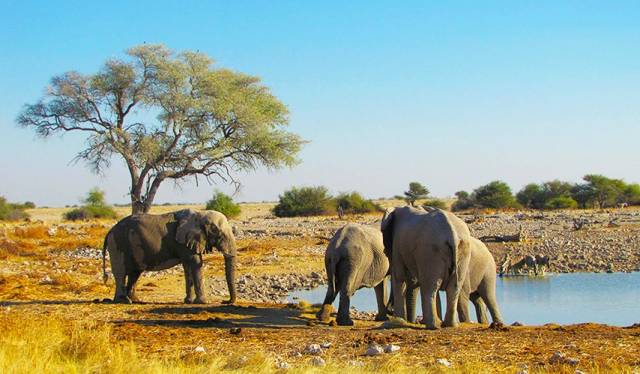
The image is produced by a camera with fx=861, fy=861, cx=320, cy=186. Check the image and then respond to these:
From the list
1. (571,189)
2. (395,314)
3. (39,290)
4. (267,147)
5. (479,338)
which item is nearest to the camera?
(479,338)

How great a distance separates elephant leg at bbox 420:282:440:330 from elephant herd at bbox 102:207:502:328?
14 millimetres

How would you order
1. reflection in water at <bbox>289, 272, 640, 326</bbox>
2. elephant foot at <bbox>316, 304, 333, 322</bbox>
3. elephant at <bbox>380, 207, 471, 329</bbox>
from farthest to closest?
1. reflection in water at <bbox>289, 272, 640, 326</bbox>
2. elephant foot at <bbox>316, 304, 333, 322</bbox>
3. elephant at <bbox>380, 207, 471, 329</bbox>

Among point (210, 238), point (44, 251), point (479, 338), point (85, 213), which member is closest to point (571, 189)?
point (85, 213)

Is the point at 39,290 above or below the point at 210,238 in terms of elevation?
below

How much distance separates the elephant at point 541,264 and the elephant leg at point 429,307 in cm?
1270

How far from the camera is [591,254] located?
1055 inches

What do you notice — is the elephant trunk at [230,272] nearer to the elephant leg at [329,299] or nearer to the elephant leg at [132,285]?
the elephant leg at [132,285]

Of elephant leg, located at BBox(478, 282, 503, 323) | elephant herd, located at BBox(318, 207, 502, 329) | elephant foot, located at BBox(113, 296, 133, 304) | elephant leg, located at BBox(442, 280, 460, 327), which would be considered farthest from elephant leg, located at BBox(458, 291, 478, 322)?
elephant foot, located at BBox(113, 296, 133, 304)

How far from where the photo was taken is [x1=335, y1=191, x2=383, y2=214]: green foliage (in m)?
59.4

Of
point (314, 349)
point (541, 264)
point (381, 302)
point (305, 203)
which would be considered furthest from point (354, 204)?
Answer: point (314, 349)

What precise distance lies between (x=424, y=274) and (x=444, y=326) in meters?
0.81

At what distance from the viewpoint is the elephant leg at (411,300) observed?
13.7m

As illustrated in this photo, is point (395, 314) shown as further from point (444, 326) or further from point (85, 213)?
point (85, 213)

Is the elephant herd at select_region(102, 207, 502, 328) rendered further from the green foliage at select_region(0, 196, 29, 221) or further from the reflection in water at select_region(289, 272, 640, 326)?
the green foliage at select_region(0, 196, 29, 221)
